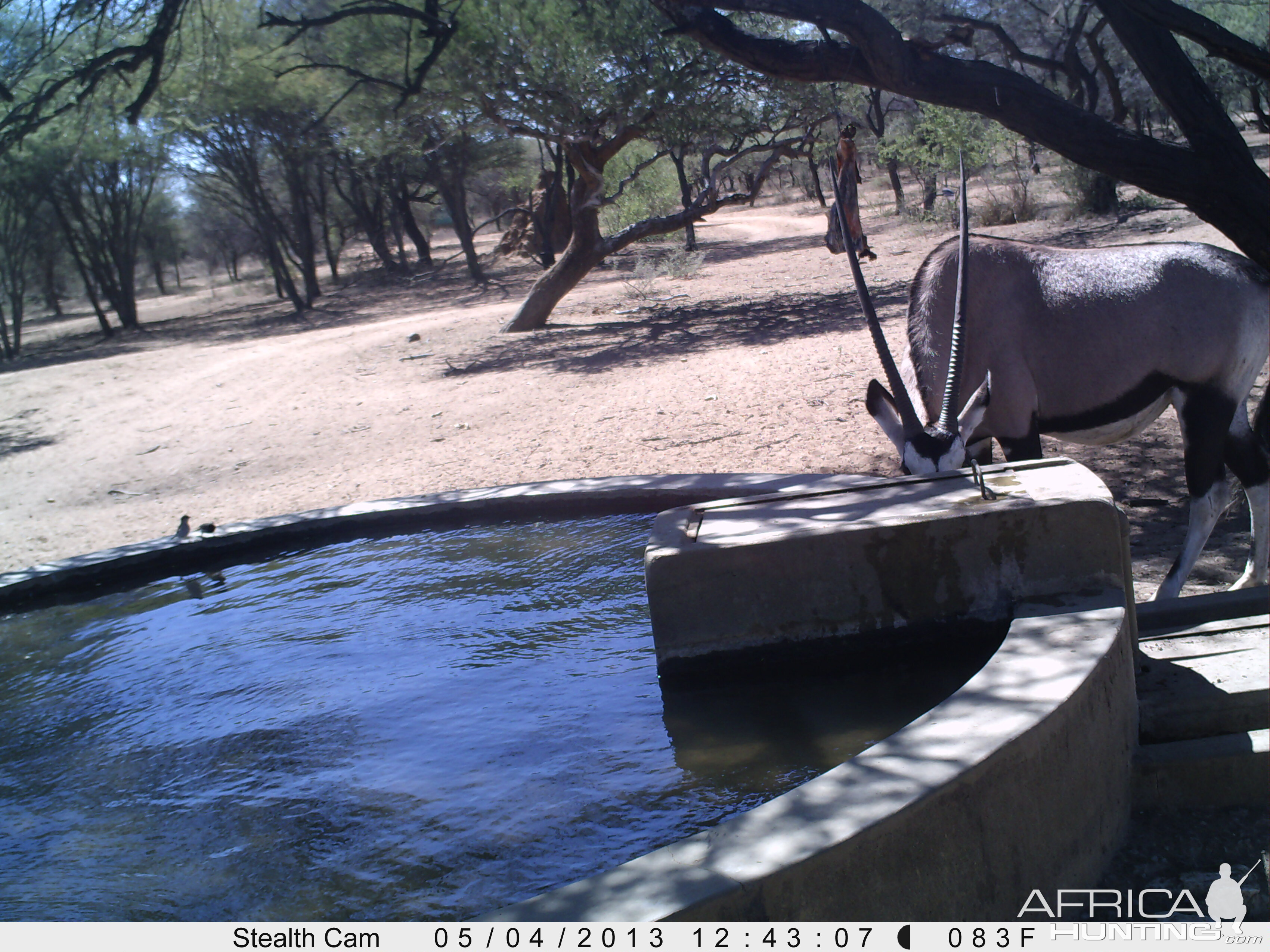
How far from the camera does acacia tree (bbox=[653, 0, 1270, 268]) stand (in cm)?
480

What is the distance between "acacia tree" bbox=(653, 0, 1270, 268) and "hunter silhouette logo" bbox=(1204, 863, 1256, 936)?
3.73 meters

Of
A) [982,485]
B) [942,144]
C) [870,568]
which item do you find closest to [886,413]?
[982,485]

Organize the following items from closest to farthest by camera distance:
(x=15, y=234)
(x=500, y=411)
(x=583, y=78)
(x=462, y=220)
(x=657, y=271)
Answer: (x=500, y=411)
(x=583, y=78)
(x=657, y=271)
(x=15, y=234)
(x=462, y=220)

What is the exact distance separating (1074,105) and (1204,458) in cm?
207

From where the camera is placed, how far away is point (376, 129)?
19.2m

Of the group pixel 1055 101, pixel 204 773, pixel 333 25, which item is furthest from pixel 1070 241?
pixel 204 773

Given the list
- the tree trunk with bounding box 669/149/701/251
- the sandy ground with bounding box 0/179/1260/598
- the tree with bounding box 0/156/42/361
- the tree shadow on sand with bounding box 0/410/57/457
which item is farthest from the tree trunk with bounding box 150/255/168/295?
the tree shadow on sand with bounding box 0/410/57/457

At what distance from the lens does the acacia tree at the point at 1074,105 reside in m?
4.80

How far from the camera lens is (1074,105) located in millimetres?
5090

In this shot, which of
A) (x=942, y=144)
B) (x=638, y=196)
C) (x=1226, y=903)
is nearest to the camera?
(x=1226, y=903)

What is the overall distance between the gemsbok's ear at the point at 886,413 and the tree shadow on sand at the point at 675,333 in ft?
24.3

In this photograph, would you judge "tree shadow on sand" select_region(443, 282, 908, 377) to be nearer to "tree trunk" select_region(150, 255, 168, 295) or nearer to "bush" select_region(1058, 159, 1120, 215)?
"bush" select_region(1058, 159, 1120, 215)

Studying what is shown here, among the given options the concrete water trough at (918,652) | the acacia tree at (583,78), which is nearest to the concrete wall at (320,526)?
the concrete water trough at (918,652)

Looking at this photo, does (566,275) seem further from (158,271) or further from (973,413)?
(158,271)
